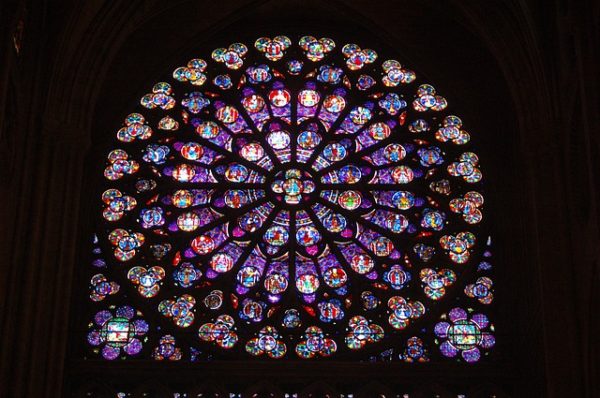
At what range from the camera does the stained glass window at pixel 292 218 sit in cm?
1720

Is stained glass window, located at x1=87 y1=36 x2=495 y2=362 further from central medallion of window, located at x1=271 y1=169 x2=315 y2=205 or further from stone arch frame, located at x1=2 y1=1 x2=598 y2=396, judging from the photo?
stone arch frame, located at x1=2 y1=1 x2=598 y2=396

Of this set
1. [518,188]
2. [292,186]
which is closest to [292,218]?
[292,186]

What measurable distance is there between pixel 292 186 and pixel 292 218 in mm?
490

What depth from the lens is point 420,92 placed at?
749 inches

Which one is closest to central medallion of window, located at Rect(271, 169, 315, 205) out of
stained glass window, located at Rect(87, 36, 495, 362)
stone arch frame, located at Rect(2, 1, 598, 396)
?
stained glass window, located at Rect(87, 36, 495, 362)

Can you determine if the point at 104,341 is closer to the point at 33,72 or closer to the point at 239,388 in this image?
the point at 239,388

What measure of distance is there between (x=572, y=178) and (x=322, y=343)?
3.69 m

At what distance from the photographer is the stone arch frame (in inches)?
602

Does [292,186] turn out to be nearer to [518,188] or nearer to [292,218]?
[292,218]

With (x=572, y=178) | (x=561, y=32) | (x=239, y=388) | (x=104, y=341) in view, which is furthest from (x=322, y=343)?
(x=561, y=32)

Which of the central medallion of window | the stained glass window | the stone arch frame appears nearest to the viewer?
the stone arch frame

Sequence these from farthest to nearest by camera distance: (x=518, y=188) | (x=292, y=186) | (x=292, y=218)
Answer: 1. (x=292, y=186)
2. (x=292, y=218)
3. (x=518, y=188)

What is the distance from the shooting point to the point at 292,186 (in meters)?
18.4

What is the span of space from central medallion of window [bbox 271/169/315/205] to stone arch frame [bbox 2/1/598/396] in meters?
2.65
